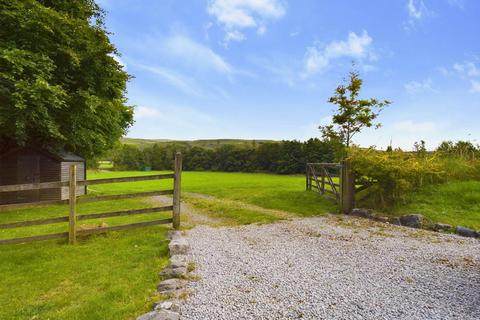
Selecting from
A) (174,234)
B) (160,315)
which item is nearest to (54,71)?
(174,234)

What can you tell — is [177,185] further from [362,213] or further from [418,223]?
[418,223]

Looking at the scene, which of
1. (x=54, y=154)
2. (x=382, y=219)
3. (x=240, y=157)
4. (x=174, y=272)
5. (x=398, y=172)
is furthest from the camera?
(x=240, y=157)

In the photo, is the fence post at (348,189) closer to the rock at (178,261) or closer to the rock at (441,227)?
the rock at (441,227)

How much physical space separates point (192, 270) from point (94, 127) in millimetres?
12571

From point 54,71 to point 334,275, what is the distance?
13.9 metres

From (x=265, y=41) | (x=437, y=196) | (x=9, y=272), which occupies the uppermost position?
(x=265, y=41)

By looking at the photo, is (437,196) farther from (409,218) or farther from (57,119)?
(57,119)

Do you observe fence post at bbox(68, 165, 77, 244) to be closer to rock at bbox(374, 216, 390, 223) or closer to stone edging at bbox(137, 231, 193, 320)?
stone edging at bbox(137, 231, 193, 320)

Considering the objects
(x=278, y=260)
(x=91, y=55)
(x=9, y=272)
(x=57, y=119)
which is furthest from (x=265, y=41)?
(x=9, y=272)

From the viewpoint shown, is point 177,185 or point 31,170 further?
point 31,170

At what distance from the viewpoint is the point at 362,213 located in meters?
10.2

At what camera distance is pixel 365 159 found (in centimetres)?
1040

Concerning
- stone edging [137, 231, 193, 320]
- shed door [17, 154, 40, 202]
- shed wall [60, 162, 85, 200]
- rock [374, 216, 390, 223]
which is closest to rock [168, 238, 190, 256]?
stone edging [137, 231, 193, 320]

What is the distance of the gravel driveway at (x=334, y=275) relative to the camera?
3475 mm
